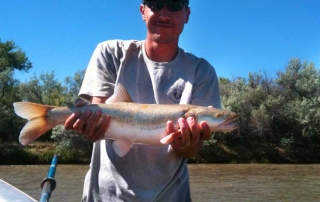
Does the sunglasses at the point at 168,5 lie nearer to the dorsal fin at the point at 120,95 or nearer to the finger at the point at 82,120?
the dorsal fin at the point at 120,95

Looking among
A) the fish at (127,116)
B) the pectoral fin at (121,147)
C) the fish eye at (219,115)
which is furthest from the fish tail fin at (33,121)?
the fish eye at (219,115)

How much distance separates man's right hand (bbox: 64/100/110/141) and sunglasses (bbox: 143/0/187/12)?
94cm

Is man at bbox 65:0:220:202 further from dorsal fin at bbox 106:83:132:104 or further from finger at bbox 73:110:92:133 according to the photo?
dorsal fin at bbox 106:83:132:104

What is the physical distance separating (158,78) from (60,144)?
41.3 meters

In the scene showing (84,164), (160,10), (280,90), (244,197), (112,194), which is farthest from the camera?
(280,90)

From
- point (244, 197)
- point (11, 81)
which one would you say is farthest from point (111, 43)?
point (11, 81)

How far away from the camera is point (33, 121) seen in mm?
3537

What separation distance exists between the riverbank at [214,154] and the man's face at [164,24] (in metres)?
38.5

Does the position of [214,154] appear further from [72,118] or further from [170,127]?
[72,118]

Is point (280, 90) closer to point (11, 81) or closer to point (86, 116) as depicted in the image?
point (11, 81)

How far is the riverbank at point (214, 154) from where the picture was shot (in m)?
40.8

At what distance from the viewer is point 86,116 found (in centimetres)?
349

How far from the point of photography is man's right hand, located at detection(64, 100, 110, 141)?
3.47 metres

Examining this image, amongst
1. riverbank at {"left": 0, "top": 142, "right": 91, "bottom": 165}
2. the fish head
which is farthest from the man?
riverbank at {"left": 0, "top": 142, "right": 91, "bottom": 165}
